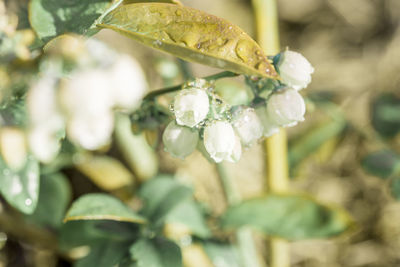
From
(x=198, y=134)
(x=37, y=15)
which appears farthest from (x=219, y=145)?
(x=37, y=15)

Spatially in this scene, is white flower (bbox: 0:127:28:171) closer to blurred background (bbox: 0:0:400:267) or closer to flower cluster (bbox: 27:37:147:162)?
flower cluster (bbox: 27:37:147:162)

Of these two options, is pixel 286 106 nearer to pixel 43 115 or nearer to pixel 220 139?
pixel 220 139

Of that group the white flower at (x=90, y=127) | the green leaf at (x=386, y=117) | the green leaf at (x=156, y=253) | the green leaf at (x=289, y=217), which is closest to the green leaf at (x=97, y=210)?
the green leaf at (x=156, y=253)

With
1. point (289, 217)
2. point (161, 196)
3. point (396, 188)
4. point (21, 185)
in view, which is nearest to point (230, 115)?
point (21, 185)

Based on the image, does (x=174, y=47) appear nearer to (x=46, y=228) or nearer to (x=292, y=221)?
(x=292, y=221)

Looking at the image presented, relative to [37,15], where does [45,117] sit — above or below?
below

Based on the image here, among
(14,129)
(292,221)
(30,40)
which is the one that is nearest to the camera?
(14,129)
